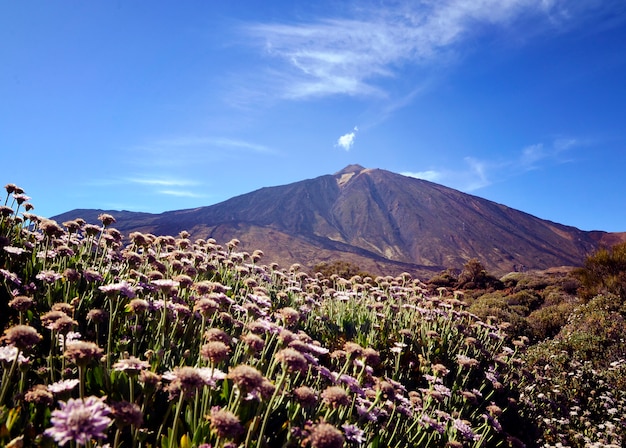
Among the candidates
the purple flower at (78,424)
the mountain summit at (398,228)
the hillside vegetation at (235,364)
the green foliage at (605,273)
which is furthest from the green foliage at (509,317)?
the mountain summit at (398,228)

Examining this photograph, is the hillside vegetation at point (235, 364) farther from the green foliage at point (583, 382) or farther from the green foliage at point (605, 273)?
the green foliage at point (605, 273)

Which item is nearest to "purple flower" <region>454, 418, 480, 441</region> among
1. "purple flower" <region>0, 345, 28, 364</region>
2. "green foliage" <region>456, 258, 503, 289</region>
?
"purple flower" <region>0, 345, 28, 364</region>

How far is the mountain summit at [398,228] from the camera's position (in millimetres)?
118875

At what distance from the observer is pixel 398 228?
562 feet

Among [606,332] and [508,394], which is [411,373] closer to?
[508,394]

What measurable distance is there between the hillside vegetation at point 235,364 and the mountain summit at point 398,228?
87609 millimetres

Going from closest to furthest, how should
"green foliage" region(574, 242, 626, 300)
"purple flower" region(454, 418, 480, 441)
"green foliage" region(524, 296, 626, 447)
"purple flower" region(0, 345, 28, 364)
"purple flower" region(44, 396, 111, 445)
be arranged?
"purple flower" region(44, 396, 111, 445), "purple flower" region(0, 345, 28, 364), "purple flower" region(454, 418, 480, 441), "green foliage" region(524, 296, 626, 447), "green foliage" region(574, 242, 626, 300)

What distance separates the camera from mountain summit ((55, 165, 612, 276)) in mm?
118875

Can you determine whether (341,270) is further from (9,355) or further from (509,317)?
(9,355)

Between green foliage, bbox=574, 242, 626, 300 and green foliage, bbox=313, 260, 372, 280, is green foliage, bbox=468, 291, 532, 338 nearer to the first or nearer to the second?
green foliage, bbox=574, 242, 626, 300

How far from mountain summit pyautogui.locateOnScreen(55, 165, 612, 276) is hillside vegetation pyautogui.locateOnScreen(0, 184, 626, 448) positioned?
87.6 metres

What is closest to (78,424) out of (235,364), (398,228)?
(235,364)

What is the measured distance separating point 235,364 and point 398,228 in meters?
172

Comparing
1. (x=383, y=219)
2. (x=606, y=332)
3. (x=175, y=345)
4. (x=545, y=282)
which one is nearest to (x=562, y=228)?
(x=383, y=219)
